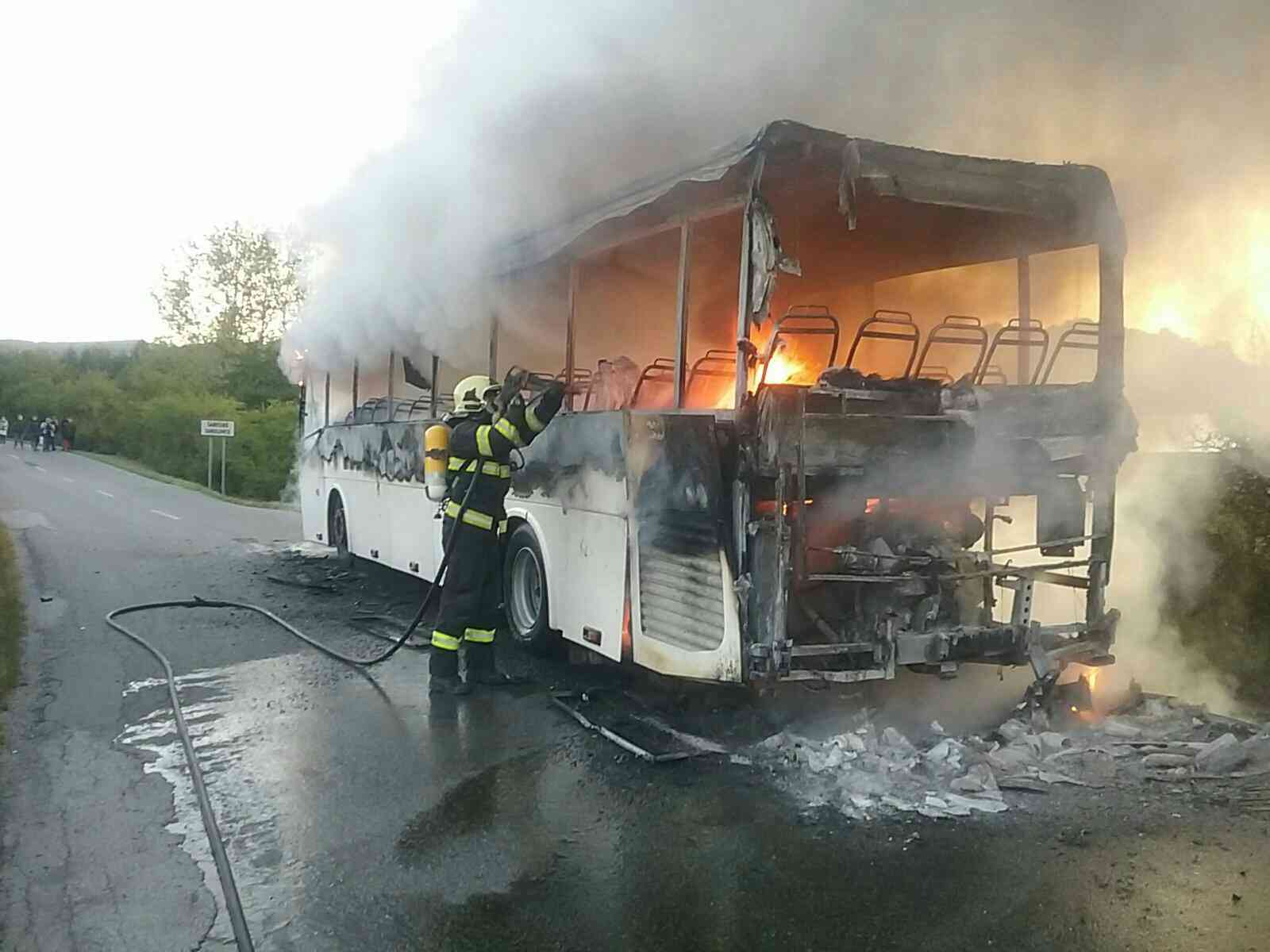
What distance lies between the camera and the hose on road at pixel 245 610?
340cm

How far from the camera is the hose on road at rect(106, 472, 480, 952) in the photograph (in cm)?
340

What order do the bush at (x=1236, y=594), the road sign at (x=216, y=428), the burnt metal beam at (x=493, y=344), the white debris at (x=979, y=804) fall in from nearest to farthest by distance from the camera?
1. the white debris at (x=979, y=804)
2. the bush at (x=1236, y=594)
3. the burnt metal beam at (x=493, y=344)
4. the road sign at (x=216, y=428)

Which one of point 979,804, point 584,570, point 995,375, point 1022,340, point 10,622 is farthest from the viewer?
point 10,622

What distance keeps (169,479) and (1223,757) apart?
98.7 ft

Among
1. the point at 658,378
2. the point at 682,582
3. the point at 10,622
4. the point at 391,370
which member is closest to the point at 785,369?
the point at 658,378

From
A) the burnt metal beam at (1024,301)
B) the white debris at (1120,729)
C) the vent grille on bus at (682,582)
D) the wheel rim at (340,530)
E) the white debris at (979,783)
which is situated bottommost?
the white debris at (979,783)

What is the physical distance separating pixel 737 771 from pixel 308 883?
195cm

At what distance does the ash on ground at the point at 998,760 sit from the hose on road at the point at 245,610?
2.26 metres

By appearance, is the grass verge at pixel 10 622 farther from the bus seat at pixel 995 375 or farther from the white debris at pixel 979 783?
the bus seat at pixel 995 375

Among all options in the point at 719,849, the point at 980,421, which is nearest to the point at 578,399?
the point at 980,421

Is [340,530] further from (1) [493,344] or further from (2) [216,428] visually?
(2) [216,428]

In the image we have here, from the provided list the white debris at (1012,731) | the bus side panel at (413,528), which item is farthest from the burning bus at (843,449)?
the bus side panel at (413,528)

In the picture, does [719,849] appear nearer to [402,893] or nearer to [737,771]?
[737,771]

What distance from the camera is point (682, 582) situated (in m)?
5.14
